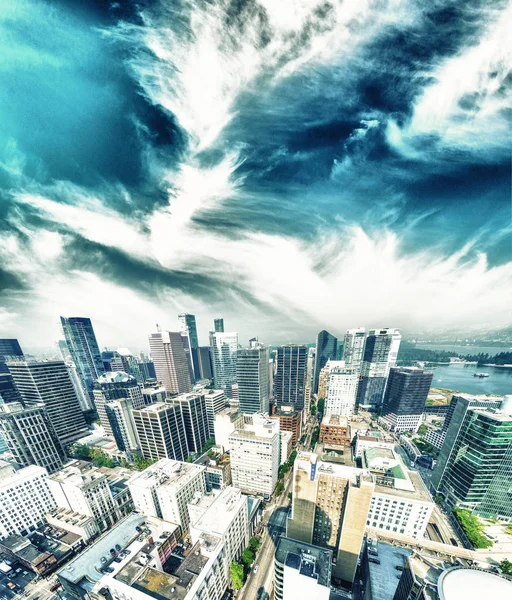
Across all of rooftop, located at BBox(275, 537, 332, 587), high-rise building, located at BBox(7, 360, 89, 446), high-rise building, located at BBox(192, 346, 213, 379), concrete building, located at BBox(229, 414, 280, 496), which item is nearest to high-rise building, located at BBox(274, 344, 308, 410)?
concrete building, located at BBox(229, 414, 280, 496)

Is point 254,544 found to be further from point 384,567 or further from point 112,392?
point 112,392

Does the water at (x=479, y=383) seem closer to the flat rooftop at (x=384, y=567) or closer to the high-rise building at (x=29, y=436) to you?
the flat rooftop at (x=384, y=567)

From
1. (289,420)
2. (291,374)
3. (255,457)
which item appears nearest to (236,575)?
(255,457)

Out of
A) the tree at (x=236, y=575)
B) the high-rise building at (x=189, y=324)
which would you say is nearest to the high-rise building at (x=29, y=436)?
the tree at (x=236, y=575)

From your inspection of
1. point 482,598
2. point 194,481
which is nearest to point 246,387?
point 194,481

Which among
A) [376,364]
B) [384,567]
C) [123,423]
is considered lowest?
[384,567]

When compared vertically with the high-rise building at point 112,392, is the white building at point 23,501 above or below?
A: below
